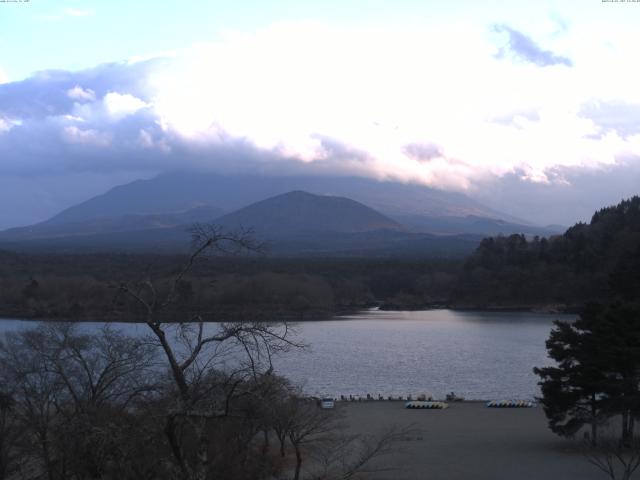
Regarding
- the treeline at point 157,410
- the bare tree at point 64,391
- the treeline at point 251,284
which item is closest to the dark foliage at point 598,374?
the treeline at point 157,410

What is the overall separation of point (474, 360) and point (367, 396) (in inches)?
425

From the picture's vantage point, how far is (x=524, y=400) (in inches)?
1043

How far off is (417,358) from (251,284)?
2778 centimetres

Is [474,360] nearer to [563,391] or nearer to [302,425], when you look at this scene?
[563,391]

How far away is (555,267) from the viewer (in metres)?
72.2

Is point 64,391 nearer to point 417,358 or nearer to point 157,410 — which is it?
point 157,410

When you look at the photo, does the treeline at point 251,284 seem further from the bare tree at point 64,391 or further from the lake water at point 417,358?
the bare tree at point 64,391

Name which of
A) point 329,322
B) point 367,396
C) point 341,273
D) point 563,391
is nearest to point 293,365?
point 367,396

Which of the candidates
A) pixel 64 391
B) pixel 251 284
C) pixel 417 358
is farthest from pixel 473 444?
pixel 251 284

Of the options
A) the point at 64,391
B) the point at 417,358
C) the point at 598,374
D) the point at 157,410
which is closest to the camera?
the point at 157,410

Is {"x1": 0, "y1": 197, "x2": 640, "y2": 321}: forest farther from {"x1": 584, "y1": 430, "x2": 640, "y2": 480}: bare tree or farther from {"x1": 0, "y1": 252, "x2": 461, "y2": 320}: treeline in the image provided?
{"x1": 584, "y1": 430, "x2": 640, "y2": 480}: bare tree

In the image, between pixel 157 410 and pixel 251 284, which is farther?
pixel 251 284

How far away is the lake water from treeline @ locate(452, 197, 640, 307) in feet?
42.4

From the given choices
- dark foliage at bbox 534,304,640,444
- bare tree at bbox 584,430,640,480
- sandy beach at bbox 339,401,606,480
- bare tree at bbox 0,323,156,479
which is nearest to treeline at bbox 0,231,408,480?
bare tree at bbox 0,323,156,479
